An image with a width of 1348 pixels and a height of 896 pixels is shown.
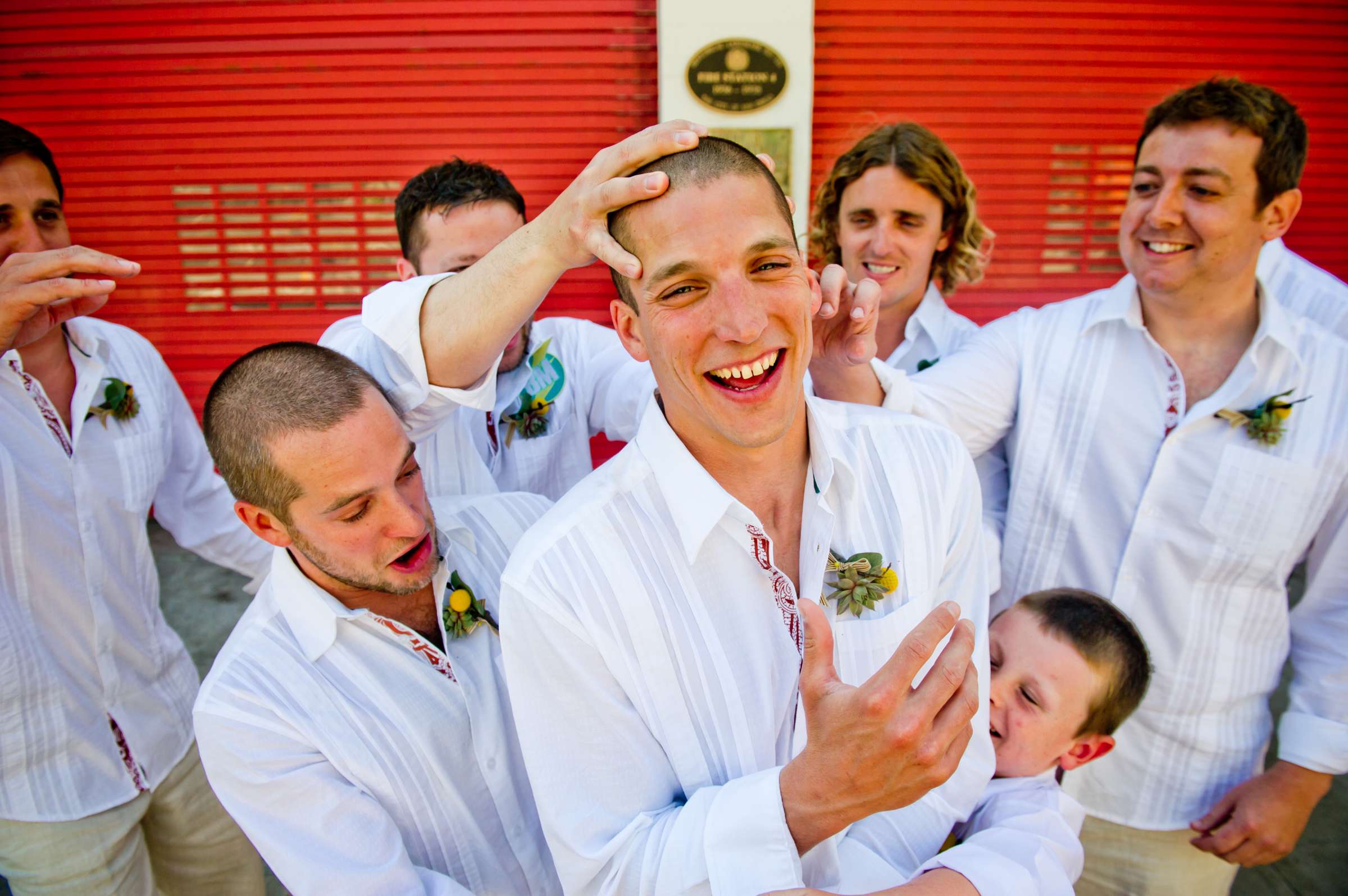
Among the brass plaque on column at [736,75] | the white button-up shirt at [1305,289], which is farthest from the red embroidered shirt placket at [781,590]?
the brass plaque on column at [736,75]

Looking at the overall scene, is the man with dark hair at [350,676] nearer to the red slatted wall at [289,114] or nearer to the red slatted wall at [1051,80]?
the red slatted wall at [289,114]

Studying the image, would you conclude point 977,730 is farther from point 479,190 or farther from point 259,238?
point 259,238

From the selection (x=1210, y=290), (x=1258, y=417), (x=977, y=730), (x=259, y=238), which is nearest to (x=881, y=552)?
(x=977, y=730)

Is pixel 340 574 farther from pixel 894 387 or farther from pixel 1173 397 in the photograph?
pixel 1173 397

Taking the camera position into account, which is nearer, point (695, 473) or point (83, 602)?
point (695, 473)

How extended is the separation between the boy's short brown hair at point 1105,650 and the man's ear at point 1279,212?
1.19 meters

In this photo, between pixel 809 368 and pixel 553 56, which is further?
pixel 553 56

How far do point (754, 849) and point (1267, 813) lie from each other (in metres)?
1.79

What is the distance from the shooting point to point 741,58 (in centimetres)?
481

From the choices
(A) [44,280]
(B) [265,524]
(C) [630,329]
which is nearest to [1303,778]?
(C) [630,329]

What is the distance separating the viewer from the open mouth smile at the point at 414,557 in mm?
1988

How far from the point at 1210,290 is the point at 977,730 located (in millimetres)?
1494

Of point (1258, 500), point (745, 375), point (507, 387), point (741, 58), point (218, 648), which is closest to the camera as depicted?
point (745, 375)

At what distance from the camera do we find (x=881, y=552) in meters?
1.79
